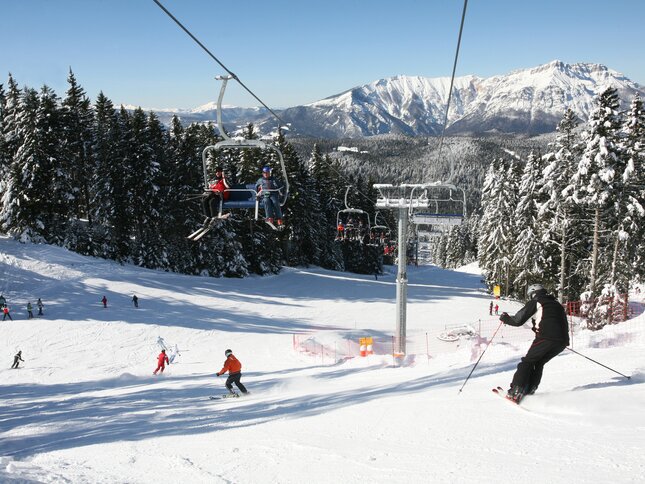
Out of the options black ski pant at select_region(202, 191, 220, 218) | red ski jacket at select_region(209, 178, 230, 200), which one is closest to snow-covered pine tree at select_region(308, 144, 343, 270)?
red ski jacket at select_region(209, 178, 230, 200)

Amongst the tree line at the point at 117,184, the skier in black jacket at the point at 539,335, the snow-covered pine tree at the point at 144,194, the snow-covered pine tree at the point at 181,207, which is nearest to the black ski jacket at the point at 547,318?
the skier in black jacket at the point at 539,335

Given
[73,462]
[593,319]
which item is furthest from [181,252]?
[73,462]

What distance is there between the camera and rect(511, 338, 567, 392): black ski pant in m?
7.84

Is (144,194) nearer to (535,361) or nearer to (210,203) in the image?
(210,203)

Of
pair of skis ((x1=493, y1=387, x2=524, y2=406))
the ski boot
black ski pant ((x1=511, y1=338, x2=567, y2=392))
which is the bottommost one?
pair of skis ((x1=493, y1=387, x2=524, y2=406))

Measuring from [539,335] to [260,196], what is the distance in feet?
26.8

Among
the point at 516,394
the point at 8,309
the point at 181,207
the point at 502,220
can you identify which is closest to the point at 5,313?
the point at 8,309

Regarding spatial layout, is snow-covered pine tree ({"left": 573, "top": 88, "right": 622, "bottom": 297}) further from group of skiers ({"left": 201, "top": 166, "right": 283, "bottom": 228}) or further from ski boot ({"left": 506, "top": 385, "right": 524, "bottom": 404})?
ski boot ({"left": 506, "top": 385, "right": 524, "bottom": 404})

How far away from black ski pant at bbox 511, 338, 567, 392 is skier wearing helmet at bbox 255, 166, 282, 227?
25.5 ft

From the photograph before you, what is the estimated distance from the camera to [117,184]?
44.4 m

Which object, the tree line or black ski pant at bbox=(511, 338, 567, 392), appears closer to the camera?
black ski pant at bbox=(511, 338, 567, 392)

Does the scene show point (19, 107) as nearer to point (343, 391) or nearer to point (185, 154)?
point (185, 154)

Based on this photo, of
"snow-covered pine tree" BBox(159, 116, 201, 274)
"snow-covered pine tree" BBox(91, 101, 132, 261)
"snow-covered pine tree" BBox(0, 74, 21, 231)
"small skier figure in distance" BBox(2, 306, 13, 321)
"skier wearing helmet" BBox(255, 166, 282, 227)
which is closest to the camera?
"skier wearing helmet" BBox(255, 166, 282, 227)

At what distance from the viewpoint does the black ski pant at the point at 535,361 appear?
784cm
